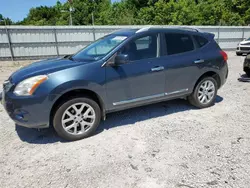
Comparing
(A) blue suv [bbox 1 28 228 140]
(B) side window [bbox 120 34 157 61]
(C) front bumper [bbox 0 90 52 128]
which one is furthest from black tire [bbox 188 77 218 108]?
(C) front bumper [bbox 0 90 52 128]

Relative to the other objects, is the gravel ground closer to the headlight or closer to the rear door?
the rear door

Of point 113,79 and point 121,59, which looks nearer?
point 121,59

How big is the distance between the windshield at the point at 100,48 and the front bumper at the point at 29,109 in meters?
1.12

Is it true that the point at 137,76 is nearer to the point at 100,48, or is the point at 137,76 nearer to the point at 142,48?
A: the point at 142,48

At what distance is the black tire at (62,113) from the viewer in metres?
3.07

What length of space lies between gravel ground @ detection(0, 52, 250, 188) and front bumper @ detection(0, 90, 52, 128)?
44cm

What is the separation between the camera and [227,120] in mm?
3896

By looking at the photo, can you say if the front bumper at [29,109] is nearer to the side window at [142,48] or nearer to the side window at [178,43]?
the side window at [142,48]

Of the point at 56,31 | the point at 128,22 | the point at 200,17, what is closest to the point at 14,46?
the point at 56,31

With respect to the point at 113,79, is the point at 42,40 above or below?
above

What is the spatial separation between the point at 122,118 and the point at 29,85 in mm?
1861

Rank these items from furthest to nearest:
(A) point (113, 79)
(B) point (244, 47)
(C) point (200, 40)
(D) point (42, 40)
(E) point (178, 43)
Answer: (B) point (244, 47), (D) point (42, 40), (C) point (200, 40), (E) point (178, 43), (A) point (113, 79)

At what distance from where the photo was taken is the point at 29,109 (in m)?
2.91

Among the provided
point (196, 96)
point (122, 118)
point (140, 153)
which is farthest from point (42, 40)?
point (140, 153)
